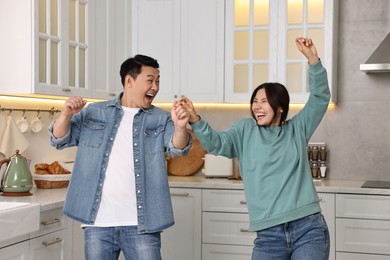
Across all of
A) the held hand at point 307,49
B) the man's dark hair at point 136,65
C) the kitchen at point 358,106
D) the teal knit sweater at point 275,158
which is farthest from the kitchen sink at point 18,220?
the kitchen at point 358,106

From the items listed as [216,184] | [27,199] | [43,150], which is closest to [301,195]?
[27,199]

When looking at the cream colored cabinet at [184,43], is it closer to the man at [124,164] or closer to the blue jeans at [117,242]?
the man at [124,164]

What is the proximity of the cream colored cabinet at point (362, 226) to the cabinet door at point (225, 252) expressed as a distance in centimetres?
57

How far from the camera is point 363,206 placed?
4164mm

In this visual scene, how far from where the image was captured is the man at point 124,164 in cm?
276

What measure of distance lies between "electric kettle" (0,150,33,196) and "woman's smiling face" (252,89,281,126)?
4.39 feet

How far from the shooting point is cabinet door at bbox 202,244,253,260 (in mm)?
4387

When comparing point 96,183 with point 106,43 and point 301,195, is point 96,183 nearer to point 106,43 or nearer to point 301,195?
point 301,195

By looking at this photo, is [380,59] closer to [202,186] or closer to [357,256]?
[357,256]

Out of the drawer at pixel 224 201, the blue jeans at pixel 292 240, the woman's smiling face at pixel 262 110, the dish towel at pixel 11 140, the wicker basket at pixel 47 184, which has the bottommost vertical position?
the drawer at pixel 224 201

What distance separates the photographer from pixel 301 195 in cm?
278

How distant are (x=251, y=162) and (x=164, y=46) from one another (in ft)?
7.08

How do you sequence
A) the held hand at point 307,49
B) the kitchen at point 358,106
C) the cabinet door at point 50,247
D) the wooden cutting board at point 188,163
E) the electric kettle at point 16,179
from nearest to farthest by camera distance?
the held hand at point 307,49, the cabinet door at point 50,247, the electric kettle at point 16,179, the kitchen at point 358,106, the wooden cutting board at point 188,163

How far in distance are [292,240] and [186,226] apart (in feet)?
6.03
